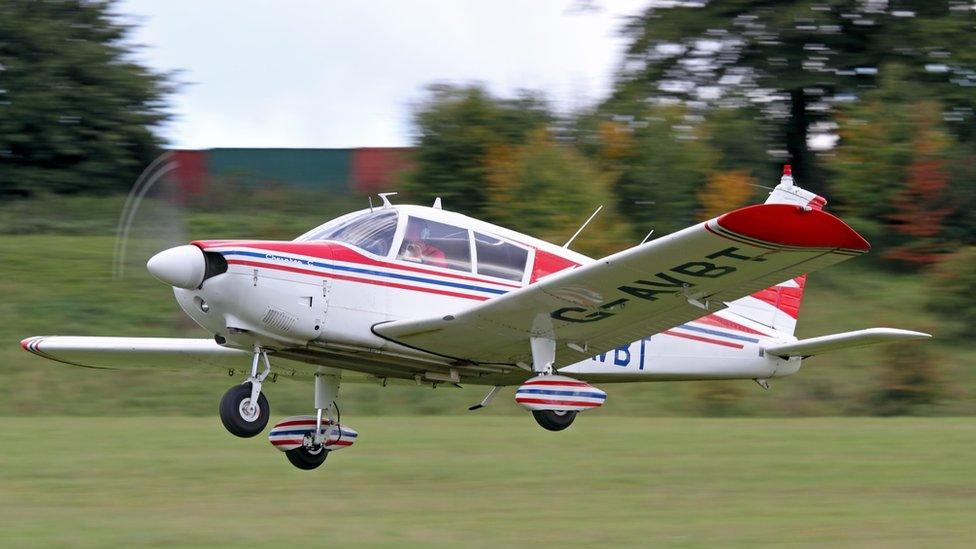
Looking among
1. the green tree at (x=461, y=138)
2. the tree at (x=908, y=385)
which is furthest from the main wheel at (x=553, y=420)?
the green tree at (x=461, y=138)

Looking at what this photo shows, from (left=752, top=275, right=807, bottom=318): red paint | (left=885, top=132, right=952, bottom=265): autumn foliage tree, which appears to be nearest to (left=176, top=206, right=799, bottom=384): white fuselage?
(left=752, top=275, right=807, bottom=318): red paint

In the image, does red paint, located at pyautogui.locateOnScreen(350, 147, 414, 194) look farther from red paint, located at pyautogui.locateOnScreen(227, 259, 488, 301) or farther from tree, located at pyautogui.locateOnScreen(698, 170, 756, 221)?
red paint, located at pyautogui.locateOnScreen(227, 259, 488, 301)

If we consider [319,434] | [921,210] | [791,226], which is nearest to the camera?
[791,226]

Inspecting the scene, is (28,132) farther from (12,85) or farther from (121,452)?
(121,452)

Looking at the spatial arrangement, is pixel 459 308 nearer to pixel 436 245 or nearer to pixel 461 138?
pixel 436 245

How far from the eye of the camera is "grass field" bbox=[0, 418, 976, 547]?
7.72 meters

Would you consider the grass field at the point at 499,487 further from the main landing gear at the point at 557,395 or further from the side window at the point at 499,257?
the side window at the point at 499,257

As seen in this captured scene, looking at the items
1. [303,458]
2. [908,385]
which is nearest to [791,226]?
[303,458]

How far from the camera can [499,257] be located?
10586 mm

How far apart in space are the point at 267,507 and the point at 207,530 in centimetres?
108

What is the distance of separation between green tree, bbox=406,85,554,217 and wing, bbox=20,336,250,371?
13587 mm

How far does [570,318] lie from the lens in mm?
10023

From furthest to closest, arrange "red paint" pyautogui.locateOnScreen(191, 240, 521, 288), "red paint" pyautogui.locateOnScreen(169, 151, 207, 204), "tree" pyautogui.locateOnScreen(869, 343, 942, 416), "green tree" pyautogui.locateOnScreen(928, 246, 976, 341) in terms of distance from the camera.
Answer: "red paint" pyautogui.locateOnScreen(169, 151, 207, 204) → "green tree" pyautogui.locateOnScreen(928, 246, 976, 341) → "tree" pyautogui.locateOnScreen(869, 343, 942, 416) → "red paint" pyautogui.locateOnScreen(191, 240, 521, 288)

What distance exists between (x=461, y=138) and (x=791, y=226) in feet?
60.1
